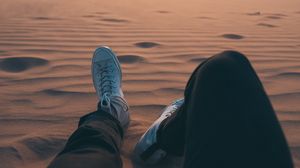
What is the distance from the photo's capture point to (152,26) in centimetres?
404

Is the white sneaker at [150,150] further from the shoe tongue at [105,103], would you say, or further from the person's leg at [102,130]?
the shoe tongue at [105,103]

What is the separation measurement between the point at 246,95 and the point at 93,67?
151 cm

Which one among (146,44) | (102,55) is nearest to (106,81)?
(102,55)

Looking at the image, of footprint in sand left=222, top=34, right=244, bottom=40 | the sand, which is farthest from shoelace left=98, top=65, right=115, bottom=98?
footprint in sand left=222, top=34, right=244, bottom=40

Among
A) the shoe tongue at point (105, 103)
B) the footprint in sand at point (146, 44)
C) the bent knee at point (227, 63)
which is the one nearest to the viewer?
the bent knee at point (227, 63)

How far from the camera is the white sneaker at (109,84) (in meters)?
2.08

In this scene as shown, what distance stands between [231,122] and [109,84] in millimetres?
1228

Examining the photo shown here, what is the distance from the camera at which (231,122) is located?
4.11 ft

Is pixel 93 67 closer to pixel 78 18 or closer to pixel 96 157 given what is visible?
pixel 96 157

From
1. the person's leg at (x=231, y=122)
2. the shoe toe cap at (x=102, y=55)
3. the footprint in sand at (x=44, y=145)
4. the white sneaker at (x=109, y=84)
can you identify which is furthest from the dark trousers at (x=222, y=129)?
the shoe toe cap at (x=102, y=55)

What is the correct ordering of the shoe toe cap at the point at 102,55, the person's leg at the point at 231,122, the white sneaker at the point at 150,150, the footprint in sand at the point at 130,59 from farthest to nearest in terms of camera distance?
the footprint in sand at the point at 130,59 → the shoe toe cap at the point at 102,55 → the white sneaker at the point at 150,150 → the person's leg at the point at 231,122

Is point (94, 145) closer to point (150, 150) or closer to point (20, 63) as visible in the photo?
point (150, 150)

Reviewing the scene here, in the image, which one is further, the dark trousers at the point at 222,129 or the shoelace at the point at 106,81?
the shoelace at the point at 106,81

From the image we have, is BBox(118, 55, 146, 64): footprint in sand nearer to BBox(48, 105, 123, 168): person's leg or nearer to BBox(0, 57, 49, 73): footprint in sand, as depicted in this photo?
BBox(0, 57, 49, 73): footprint in sand
